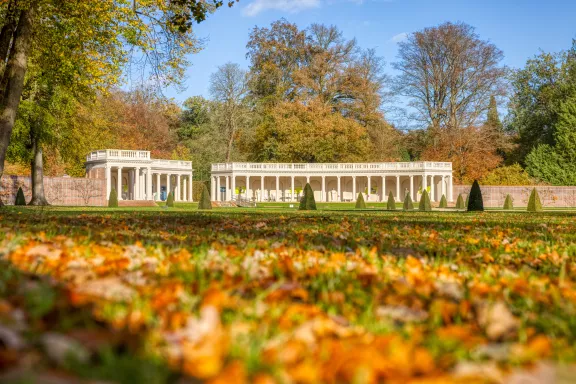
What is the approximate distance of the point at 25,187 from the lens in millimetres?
45719

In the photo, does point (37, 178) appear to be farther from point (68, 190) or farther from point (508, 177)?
point (508, 177)

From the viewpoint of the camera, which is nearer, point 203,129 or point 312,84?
point 312,84

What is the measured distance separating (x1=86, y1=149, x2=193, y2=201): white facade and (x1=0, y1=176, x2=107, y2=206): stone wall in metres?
16.7

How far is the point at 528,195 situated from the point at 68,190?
42123 mm

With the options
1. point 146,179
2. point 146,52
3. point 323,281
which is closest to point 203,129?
point 146,179

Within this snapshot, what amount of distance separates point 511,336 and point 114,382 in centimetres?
159

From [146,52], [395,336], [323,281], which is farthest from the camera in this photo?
[146,52]

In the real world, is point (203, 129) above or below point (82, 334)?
above

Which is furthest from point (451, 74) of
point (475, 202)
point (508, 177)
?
point (475, 202)

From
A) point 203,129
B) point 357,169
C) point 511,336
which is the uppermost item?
point 203,129

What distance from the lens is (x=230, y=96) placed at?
69000mm

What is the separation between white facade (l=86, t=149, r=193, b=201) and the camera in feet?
230

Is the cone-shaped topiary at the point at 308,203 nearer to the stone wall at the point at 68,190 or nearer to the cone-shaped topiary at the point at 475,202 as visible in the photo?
the cone-shaped topiary at the point at 475,202

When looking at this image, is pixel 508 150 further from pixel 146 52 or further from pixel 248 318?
Result: pixel 248 318
